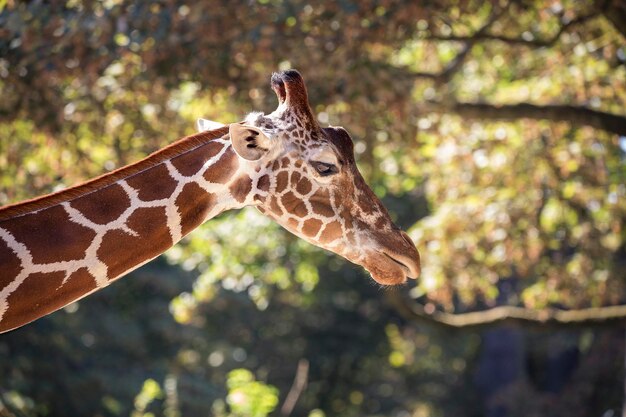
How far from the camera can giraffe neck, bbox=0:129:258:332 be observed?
15.3 ft

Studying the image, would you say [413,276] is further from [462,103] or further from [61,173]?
[61,173]

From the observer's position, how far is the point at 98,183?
4930 mm

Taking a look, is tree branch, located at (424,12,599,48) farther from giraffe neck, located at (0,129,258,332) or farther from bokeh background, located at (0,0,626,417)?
giraffe neck, located at (0,129,258,332)

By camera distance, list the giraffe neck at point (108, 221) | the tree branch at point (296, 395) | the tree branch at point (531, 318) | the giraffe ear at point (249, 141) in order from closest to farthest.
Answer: the giraffe neck at point (108, 221), the giraffe ear at point (249, 141), the tree branch at point (531, 318), the tree branch at point (296, 395)

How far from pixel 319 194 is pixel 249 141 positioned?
477 millimetres

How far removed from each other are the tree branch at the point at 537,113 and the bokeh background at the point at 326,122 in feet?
0.06

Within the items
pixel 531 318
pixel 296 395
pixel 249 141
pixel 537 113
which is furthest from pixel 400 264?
pixel 296 395

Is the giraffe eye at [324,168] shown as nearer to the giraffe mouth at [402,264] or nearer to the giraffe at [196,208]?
the giraffe at [196,208]

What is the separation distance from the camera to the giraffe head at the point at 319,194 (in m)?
5.10

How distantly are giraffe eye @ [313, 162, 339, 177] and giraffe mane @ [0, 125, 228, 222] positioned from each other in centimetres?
48

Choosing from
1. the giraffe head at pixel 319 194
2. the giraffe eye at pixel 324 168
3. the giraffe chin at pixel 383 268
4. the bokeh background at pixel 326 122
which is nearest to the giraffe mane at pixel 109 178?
the giraffe head at pixel 319 194

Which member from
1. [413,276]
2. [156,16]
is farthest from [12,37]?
[413,276]

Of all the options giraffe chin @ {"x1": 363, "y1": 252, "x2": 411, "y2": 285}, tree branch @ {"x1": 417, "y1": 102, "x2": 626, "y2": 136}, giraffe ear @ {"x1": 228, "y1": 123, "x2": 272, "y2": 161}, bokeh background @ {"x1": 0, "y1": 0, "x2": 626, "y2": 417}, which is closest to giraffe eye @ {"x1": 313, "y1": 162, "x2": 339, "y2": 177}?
giraffe ear @ {"x1": 228, "y1": 123, "x2": 272, "y2": 161}

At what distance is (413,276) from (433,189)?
8.43 meters
